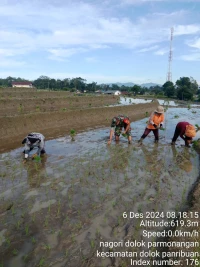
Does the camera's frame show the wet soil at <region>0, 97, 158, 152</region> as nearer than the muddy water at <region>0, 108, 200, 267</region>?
No

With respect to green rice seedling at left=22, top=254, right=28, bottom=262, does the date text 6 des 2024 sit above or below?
above

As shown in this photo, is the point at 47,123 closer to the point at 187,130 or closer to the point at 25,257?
the point at 187,130

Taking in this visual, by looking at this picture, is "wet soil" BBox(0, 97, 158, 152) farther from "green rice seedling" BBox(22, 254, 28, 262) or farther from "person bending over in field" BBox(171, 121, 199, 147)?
"green rice seedling" BBox(22, 254, 28, 262)

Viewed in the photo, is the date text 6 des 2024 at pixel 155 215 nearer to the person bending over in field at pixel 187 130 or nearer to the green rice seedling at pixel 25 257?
the green rice seedling at pixel 25 257

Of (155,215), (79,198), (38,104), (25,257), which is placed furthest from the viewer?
(38,104)

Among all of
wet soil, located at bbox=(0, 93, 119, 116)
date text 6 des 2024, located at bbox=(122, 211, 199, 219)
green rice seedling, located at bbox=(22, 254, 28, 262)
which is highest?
wet soil, located at bbox=(0, 93, 119, 116)

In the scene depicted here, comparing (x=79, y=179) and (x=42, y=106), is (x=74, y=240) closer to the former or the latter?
(x=79, y=179)

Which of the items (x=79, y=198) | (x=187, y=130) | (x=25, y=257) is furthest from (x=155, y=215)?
(x=187, y=130)

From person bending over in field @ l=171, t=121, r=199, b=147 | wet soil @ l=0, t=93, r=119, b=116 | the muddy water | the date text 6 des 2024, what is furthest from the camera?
wet soil @ l=0, t=93, r=119, b=116

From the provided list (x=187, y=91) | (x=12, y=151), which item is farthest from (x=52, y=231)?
(x=187, y=91)

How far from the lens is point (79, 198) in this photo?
4.32 meters

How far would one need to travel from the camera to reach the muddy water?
301 cm

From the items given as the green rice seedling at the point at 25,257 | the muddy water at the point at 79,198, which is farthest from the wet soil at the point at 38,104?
the green rice seedling at the point at 25,257

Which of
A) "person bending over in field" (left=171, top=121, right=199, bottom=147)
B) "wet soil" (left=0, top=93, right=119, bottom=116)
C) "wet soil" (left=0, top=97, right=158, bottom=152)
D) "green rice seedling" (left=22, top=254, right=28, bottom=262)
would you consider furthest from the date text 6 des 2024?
"wet soil" (left=0, top=93, right=119, bottom=116)
